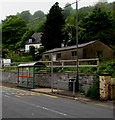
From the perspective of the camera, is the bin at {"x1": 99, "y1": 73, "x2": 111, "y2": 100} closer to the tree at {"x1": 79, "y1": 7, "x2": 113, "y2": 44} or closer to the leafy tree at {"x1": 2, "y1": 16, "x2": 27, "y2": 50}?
the tree at {"x1": 79, "y1": 7, "x2": 113, "y2": 44}

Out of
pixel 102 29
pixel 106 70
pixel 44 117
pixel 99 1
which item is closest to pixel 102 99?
pixel 106 70

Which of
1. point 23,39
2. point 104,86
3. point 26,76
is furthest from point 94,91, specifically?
point 23,39

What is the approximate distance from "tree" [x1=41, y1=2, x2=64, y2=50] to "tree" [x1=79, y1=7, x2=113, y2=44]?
19.1 feet

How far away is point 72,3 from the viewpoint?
17.2m

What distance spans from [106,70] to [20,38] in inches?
2509

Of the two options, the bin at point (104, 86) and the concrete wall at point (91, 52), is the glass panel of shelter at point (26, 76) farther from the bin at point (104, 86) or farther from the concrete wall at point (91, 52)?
the concrete wall at point (91, 52)

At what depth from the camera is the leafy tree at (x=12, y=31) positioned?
247 ft

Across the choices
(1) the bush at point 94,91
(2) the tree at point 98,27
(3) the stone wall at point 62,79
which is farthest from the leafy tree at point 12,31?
(1) the bush at point 94,91

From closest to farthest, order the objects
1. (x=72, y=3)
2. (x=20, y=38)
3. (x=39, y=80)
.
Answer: (x=72, y=3), (x=39, y=80), (x=20, y=38)

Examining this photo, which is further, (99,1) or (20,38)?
(20,38)

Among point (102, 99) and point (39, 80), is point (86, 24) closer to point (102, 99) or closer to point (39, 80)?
point (39, 80)

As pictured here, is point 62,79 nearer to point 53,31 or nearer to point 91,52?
point 91,52

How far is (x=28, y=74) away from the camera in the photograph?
65.6 ft

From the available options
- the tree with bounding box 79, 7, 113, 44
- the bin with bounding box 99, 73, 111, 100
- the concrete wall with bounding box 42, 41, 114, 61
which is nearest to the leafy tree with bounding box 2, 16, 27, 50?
the tree with bounding box 79, 7, 113, 44
